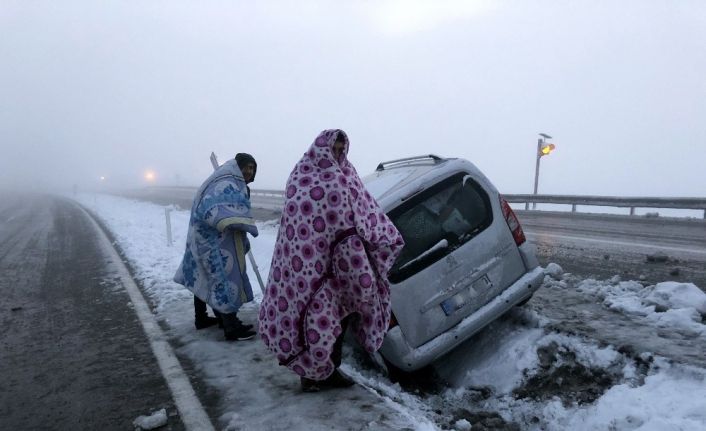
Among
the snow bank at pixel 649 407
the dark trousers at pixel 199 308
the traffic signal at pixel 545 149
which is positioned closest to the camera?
the snow bank at pixel 649 407

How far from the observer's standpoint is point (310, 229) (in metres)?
3.09

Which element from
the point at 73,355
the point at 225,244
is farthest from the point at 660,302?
the point at 73,355

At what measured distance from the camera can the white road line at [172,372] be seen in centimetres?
317

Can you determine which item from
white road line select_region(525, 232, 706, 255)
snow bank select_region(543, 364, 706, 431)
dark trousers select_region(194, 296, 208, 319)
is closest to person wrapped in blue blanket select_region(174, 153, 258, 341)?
dark trousers select_region(194, 296, 208, 319)

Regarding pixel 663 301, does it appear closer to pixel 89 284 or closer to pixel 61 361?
pixel 61 361

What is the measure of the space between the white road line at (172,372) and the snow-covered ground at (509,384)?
0.15 metres

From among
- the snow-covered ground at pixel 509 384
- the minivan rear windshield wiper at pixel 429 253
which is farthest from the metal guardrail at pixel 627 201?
the minivan rear windshield wiper at pixel 429 253

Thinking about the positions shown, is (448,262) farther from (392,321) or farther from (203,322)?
(203,322)

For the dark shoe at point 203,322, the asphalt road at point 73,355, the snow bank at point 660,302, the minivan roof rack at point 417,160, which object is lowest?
the asphalt road at point 73,355

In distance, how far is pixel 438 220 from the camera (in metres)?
4.08

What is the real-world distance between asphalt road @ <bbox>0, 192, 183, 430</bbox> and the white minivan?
185 centimetres

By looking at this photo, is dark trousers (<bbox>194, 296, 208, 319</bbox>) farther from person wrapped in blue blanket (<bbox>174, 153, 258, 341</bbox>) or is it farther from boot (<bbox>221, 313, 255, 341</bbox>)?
boot (<bbox>221, 313, 255, 341</bbox>)

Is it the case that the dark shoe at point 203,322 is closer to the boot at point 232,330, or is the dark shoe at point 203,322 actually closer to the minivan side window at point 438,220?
the boot at point 232,330

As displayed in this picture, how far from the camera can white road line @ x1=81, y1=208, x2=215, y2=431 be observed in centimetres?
317
